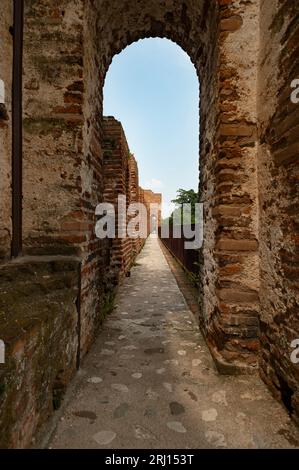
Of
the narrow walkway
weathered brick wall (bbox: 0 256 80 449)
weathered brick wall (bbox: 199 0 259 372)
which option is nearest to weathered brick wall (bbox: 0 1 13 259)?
weathered brick wall (bbox: 0 256 80 449)

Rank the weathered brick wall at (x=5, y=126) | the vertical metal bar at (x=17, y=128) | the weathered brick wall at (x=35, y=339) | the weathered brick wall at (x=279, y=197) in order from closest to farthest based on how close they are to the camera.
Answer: the weathered brick wall at (x=35, y=339)
the weathered brick wall at (x=279, y=197)
the weathered brick wall at (x=5, y=126)
the vertical metal bar at (x=17, y=128)

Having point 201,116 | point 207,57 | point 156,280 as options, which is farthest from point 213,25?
point 156,280

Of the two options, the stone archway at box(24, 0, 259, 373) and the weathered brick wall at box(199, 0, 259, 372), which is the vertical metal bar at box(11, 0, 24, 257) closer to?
the stone archway at box(24, 0, 259, 373)

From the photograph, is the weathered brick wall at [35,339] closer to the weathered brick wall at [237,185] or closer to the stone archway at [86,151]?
the stone archway at [86,151]

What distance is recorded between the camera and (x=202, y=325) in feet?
10.7

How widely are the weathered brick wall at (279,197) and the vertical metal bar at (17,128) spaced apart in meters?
2.11

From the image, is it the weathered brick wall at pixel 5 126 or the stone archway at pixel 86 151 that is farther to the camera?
the stone archway at pixel 86 151

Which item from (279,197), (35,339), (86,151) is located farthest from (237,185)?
(35,339)

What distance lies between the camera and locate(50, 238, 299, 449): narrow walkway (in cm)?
165

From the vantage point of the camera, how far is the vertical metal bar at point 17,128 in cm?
239

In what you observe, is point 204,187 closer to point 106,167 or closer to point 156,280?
point 106,167

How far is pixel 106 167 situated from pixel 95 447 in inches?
200

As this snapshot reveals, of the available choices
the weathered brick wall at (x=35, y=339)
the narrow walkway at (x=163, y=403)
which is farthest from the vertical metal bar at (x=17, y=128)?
the narrow walkway at (x=163, y=403)

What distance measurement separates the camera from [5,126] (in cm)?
228
